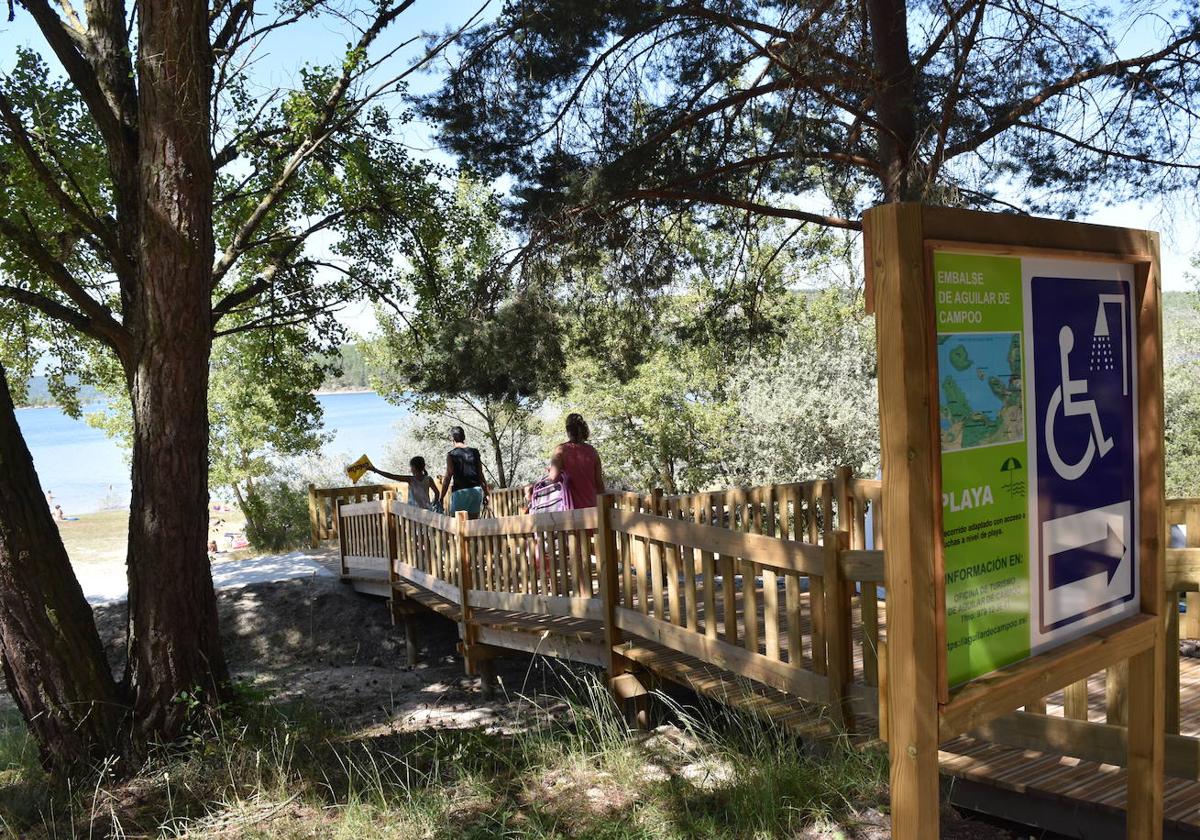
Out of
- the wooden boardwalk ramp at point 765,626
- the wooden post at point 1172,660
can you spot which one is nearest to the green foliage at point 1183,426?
the wooden boardwalk ramp at point 765,626

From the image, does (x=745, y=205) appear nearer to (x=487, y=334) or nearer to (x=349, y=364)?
(x=487, y=334)

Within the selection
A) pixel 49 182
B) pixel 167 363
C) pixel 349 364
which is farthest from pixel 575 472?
pixel 349 364

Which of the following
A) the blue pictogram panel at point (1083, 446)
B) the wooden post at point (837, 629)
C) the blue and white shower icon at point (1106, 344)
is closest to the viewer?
the blue pictogram panel at point (1083, 446)

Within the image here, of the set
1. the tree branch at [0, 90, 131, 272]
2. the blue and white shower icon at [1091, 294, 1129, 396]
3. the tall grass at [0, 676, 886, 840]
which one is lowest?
the tall grass at [0, 676, 886, 840]

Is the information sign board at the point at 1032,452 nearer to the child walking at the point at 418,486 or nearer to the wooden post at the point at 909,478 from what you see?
the wooden post at the point at 909,478

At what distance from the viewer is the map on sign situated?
231 centimetres

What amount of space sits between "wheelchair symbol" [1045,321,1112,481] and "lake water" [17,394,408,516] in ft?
93.3

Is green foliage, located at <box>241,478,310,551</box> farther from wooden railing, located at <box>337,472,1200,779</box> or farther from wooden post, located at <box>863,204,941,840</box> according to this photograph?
wooden post, located at <box>863,204,941,840</box>

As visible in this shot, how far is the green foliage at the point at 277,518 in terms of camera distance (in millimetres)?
21672

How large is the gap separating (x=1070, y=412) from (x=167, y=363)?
5.61 meters

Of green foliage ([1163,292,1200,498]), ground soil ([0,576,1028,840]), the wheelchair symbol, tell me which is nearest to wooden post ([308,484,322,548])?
ground soil ([0,576,1028,840])

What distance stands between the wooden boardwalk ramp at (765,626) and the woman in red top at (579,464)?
55cm

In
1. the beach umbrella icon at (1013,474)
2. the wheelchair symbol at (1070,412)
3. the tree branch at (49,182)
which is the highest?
the tree branch at (49,182)

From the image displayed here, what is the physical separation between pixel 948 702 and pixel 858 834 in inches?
58.7
